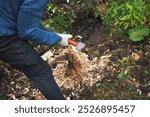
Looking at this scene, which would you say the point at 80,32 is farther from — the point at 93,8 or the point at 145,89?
the point at 145,89

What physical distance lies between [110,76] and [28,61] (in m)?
1.34

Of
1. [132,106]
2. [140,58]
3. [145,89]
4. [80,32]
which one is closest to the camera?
[132,106]

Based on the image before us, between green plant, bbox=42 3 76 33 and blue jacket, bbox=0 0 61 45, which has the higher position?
blue jacket, bbox=0 0 61 45

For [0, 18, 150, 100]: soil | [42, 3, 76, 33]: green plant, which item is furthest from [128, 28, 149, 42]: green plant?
[42, 3, 76, 33]: green plant

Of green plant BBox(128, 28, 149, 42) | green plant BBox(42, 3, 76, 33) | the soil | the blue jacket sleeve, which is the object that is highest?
the blue jacket sleeve

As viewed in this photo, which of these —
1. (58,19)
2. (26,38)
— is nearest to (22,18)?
(26,38)

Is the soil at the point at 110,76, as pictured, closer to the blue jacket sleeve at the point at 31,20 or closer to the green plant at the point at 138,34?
the green plant at the point at 138,34

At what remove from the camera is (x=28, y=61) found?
464cm

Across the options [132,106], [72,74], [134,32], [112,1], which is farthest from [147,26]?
[132,106]

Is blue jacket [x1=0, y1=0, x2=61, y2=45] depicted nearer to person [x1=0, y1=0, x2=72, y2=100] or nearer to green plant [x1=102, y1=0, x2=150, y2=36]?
person [x1=0, y1=0, x2=72, y2=100]

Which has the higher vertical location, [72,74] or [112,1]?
[112,1]

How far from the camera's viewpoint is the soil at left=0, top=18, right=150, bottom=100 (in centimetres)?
543

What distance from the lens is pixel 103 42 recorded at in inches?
239

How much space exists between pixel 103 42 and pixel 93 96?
933 mm
